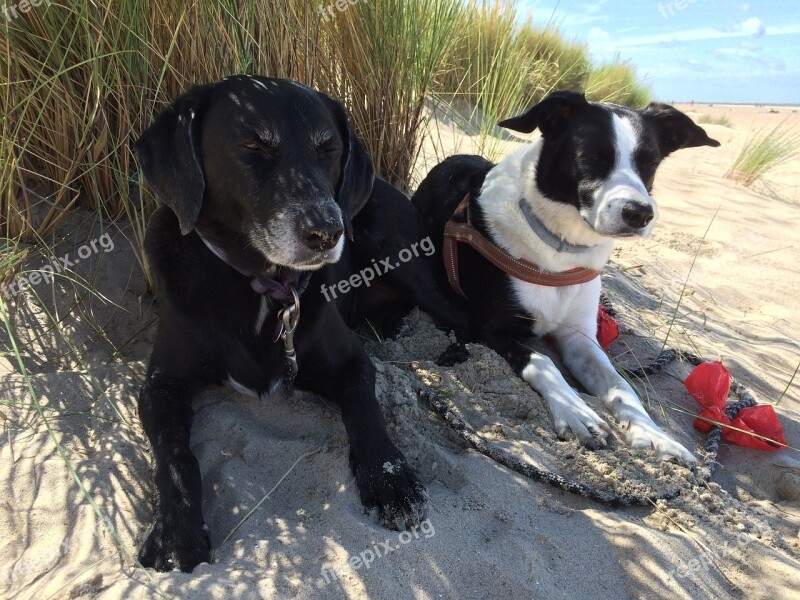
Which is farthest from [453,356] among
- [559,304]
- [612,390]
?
[612,390]

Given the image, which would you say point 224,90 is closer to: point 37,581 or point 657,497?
point 37,581

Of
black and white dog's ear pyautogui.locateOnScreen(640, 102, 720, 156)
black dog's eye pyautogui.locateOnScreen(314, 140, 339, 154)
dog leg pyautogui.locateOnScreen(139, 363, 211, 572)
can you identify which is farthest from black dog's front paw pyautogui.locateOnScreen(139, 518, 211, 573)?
black and white dog's ear pyautogui.locateOnScreen(640, 102, 720, 156)

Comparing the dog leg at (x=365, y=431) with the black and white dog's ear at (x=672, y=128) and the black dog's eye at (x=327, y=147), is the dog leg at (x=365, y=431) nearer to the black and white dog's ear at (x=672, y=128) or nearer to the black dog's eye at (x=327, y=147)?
the black dog's eye at (x=327, y=147)

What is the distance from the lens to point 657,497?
82.4 inches

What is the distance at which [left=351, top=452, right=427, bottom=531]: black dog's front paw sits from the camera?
180 cm

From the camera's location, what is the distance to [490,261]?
3.14m

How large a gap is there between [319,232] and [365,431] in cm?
68

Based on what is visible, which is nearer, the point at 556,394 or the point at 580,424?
the point at 580,424

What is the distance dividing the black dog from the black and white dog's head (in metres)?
1.01

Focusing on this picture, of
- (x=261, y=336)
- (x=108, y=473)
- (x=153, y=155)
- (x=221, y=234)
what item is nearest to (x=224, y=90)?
(x=153, y=155)

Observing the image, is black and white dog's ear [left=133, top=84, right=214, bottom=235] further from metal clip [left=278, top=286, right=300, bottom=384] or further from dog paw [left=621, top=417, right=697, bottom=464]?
dog paw [left=621, top=417, right=697, bottom=464]

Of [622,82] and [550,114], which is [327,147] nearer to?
[550,114]

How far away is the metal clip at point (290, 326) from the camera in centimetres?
220

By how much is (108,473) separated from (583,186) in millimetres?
2228
